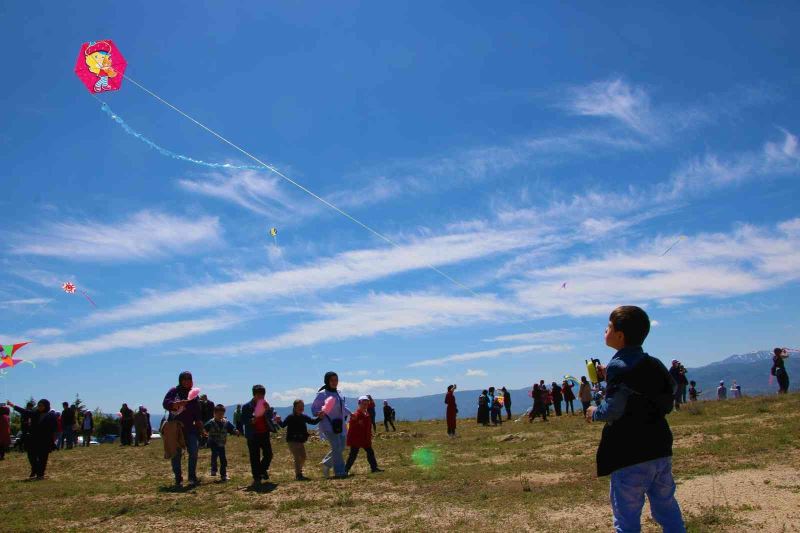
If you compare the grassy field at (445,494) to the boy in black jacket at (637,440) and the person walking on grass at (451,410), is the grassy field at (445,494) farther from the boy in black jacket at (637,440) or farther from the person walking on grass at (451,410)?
the person walking on grass at (451,410)

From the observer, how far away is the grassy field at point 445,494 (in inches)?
309

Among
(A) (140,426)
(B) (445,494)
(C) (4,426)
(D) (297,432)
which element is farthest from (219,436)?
(A) (140,426)

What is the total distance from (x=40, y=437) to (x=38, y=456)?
1.65ft

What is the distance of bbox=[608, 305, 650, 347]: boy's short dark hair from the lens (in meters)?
4.70

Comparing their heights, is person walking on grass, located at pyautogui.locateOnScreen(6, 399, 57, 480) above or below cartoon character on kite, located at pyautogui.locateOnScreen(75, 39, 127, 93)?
below

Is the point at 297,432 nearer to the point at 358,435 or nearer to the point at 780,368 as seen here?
the point at 358,435

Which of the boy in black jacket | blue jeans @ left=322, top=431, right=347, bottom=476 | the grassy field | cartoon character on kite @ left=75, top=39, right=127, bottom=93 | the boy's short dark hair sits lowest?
the grassy field

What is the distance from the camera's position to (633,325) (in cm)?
470

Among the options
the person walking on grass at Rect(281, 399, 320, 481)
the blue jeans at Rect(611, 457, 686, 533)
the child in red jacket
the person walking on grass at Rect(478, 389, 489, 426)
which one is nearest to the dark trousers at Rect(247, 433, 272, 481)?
the person walking on grass at Rect(281, 399, 320, 481)

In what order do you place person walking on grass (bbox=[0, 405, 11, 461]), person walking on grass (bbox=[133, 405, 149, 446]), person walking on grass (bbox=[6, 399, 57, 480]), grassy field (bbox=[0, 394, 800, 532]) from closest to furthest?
grassy field (bbox=[0, 394, 800, 532])
person walking on grass (bbox=[6, 399, 57, 480])
person walking on grass (bbox=[0, 405, 11, 461])
person walking on grass (bbox=[133, 405, 149, 446])

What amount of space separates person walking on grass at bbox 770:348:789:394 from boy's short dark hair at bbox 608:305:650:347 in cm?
2212

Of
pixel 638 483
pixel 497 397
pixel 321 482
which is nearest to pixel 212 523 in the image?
pixel 321 482

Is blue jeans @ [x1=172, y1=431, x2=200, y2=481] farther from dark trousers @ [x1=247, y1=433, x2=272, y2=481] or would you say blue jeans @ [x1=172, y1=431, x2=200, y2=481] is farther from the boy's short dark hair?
the boy's short dark hair

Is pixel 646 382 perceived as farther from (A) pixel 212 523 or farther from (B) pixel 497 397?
(B) pixel 497 397
